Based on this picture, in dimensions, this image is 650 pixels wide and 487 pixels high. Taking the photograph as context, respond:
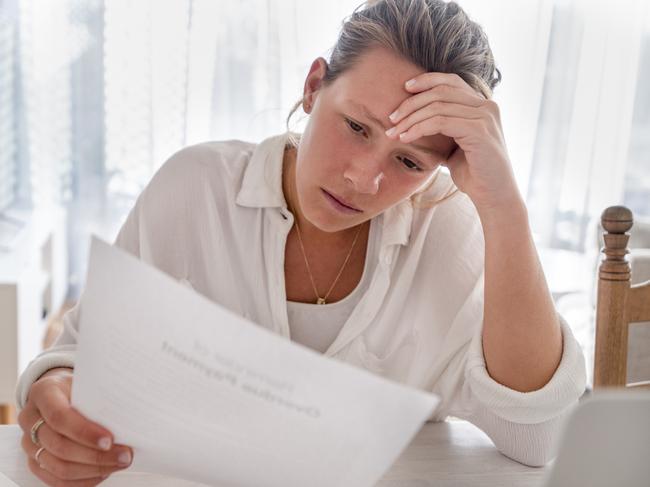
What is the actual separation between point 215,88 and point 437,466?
2.98m

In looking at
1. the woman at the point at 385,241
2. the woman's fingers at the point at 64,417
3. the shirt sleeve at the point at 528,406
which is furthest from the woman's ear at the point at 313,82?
the woman's fingers at the point at 64,417

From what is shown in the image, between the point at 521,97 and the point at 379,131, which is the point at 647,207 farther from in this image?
the point at 379,131

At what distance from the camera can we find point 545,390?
1.12 meters

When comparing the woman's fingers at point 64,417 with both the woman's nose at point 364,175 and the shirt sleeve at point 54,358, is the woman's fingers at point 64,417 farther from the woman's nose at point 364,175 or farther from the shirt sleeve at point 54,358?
the woman's nose at point 364,175

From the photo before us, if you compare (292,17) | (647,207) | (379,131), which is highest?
(379,131)

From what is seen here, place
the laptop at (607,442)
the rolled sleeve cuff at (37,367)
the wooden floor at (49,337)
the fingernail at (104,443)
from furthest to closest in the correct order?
the wooden floor at (49,337) < the rolled sleeve cuff at (37,367) < the fingernail at (104,443) < the laptop at (607,442)

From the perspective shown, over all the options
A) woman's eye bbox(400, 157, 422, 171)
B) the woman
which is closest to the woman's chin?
the woman

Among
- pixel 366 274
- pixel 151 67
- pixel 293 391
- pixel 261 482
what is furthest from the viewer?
pixel 151 67

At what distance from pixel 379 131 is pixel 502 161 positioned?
17 centimetres

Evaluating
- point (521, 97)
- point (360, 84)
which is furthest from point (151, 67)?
point (360, 84)

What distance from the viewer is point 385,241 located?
53.0 inches

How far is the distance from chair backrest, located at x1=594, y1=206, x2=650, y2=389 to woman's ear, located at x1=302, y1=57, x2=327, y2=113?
459 mm

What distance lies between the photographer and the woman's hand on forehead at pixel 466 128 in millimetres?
1104

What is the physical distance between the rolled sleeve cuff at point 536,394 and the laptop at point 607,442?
Result: 0.60m
